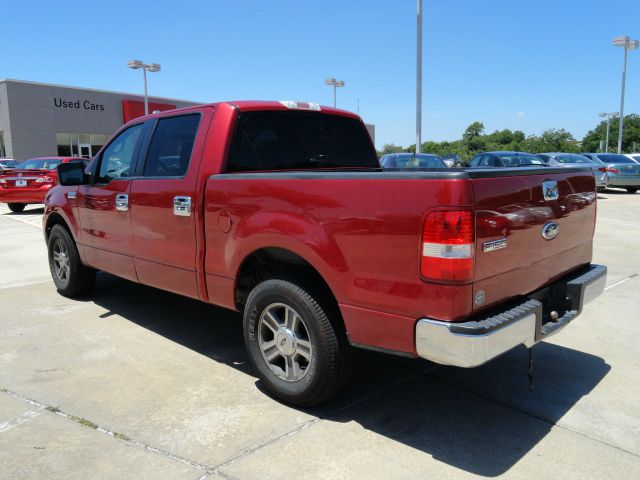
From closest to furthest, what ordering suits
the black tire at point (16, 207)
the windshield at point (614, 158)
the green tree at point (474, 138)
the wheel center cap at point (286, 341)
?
the wheel center cap at point (286, 341), the black tire at point (16, 207), the windshield at point (614, 158), the green tree at point (474, 138)

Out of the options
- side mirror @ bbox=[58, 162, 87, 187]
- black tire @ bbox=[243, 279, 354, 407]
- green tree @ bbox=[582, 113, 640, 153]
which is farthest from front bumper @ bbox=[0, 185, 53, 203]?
green tree @ bbox=[582, 113, 640, 153]

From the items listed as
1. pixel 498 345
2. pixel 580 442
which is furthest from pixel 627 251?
pixel 498 345

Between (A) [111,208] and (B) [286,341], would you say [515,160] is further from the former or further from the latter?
(B) [286,341]

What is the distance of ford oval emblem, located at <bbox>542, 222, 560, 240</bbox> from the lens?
3.23m

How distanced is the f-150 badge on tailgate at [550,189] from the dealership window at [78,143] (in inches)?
1504

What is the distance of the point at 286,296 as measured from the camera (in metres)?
3.34

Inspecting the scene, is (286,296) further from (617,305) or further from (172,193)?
(617,305)

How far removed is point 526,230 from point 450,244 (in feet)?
2.22

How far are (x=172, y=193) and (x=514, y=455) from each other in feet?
9.56

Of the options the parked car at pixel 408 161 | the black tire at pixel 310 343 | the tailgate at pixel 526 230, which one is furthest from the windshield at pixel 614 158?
the black tire at pixel 310 343

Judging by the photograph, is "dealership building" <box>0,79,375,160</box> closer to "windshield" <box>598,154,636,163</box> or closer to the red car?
the red car

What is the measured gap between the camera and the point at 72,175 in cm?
536

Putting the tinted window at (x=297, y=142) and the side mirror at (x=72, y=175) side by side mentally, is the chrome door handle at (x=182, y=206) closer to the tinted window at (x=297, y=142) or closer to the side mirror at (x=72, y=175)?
the tinted window at (x=297, y=142)

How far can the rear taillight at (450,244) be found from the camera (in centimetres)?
261
